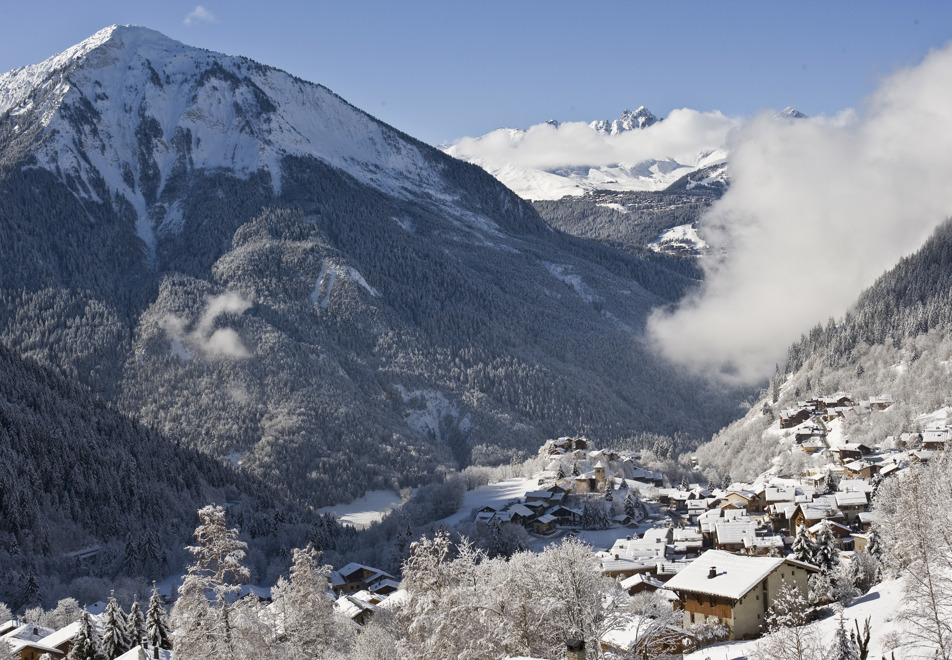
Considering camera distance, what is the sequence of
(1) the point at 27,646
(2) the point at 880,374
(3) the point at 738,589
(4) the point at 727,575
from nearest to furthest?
(3) the point at 738,589, (4) the point at 727,575, (1) the point at 27,646, (2) the point at 880,374

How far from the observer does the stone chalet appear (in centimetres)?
5778

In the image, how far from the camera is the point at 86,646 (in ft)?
207

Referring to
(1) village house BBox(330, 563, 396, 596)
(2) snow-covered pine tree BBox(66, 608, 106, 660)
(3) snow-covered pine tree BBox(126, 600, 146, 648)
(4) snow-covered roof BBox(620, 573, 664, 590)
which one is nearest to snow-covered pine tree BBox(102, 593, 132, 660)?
(3) snow-covered pine tree BBox(126, 600, 146, 648)

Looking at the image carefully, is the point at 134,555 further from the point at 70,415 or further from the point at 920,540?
the point at 920,540

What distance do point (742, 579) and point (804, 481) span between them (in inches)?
3019

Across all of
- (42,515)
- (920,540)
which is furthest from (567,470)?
(920,540)

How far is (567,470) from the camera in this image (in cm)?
15625

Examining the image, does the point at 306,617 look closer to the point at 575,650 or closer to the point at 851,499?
the point at 575,650

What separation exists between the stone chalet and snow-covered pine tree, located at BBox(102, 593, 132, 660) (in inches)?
1379

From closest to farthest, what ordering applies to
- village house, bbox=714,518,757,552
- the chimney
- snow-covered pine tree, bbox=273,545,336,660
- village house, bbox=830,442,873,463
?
the chimney
snow-covered pine tree, bbox=273,545,336,660
village house, bbox=714,518,757,552
village house, bbox=830,442,873,463

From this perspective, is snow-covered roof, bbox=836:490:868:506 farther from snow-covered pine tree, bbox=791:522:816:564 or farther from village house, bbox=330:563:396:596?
village house, bbox=330:563:396:596

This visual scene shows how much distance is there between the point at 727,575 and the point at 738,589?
354 cm

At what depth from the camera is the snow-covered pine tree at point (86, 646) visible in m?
62.4

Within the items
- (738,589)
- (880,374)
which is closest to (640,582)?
(738,589)
